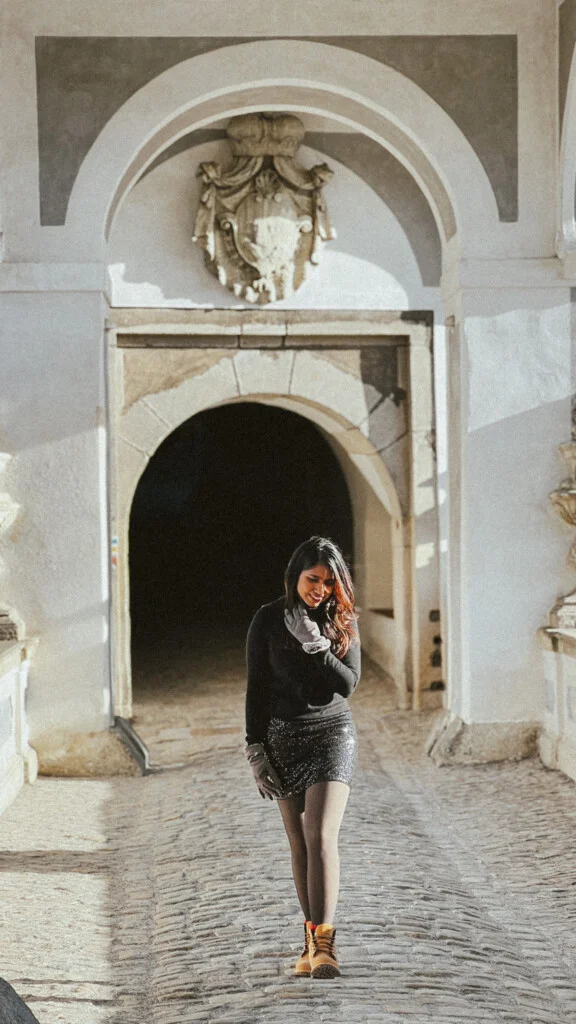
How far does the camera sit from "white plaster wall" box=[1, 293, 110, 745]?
7180 mm

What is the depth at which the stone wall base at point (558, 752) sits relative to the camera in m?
6.77

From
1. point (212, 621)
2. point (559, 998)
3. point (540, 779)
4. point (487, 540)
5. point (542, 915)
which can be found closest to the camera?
point (559, 998)

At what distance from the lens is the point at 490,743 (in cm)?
730

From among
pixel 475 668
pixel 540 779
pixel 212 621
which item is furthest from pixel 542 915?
pixel 212 621

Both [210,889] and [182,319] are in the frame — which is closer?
[210,889]

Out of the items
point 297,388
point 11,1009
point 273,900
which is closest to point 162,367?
point 297,388

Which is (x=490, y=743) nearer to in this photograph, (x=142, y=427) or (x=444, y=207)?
(x=444, y=207)

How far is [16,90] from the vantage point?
709 cm

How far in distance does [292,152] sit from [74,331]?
2548 millimetres

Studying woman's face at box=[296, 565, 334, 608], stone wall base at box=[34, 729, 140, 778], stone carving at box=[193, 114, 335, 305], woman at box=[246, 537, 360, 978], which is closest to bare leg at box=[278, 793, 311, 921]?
woman at box=[246, 537, 360, 978]

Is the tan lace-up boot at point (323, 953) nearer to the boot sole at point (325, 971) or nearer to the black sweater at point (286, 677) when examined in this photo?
the boot sole at point (325, 971)

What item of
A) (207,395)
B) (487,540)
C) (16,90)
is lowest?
(487,540)

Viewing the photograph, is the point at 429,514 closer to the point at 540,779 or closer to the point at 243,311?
the point at 243,311

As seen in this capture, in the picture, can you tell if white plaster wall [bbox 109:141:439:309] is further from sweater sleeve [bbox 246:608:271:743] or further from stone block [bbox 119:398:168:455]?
sweater sleeve [bbox 246:608:271:743]
